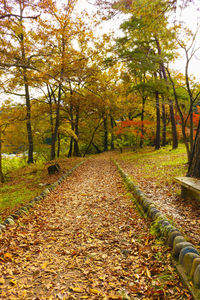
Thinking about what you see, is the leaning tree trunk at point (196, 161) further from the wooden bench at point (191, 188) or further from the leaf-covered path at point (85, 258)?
the leaf-covered path at point (85, 258)

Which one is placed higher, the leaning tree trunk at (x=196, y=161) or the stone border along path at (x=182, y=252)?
the leaning tree trunk at (x=196, y=161)

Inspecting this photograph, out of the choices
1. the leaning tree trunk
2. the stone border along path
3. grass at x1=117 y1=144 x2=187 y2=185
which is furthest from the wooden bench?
grass at x1=117 y1=144 x2=187 y2=185

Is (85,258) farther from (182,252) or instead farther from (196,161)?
(196,161)

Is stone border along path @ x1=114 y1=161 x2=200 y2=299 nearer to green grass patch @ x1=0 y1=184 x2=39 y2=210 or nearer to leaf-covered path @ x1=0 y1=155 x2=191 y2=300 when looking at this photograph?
leaf-covered path @ x1=0 y1=155 x2=191 y2=300

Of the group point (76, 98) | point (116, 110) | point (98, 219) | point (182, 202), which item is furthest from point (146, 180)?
point (76, 98)

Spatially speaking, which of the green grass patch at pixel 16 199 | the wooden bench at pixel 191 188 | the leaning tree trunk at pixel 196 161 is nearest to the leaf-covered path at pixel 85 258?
the green grass patch at pixel 16 199

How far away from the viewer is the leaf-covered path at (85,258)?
221cm

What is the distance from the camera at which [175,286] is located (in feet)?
7.01

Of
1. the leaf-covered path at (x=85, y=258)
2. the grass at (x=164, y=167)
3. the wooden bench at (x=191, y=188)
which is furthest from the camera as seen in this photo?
the grass at (x=164, y=167)

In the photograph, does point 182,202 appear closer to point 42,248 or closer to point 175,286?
point 175,286

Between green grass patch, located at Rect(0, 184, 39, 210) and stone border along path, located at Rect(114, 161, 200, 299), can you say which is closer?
stone border along path, located at Rect(114, 161, 200, 299)

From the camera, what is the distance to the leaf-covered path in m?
2.21

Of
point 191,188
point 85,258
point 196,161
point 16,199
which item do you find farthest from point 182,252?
point 16,199

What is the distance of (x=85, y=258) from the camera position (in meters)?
2.87
